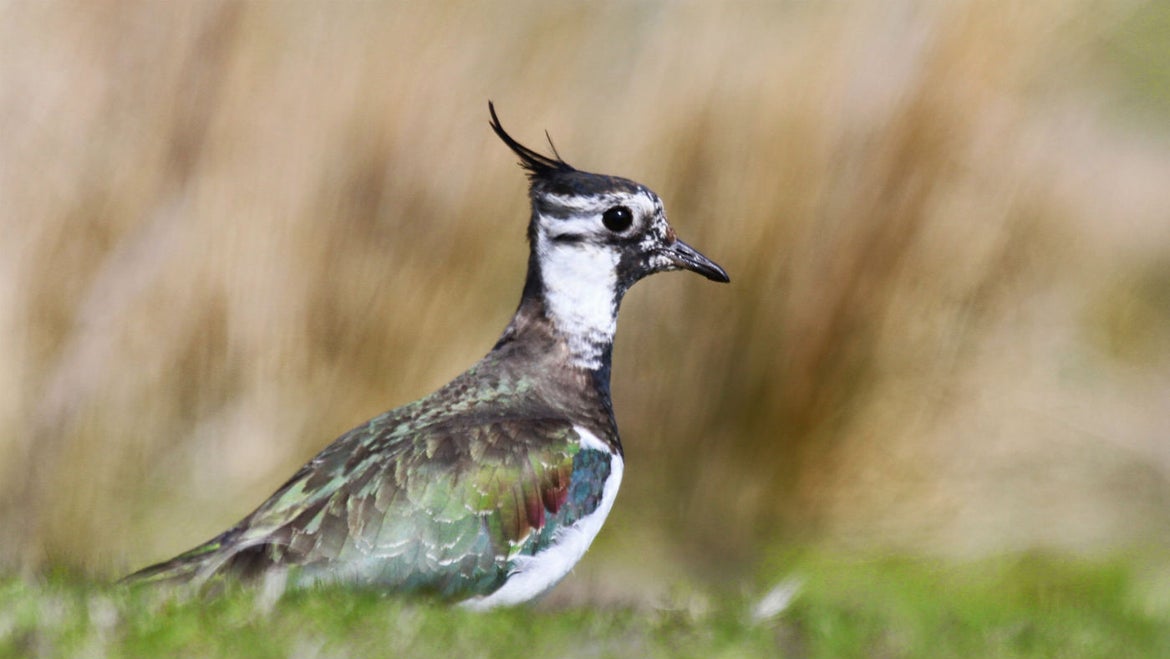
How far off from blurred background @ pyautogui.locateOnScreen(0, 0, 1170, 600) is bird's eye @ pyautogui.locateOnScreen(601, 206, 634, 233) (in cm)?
314

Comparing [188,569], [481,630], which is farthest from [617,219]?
[188,569]

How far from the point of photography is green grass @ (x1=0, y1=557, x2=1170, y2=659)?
17.3 feet

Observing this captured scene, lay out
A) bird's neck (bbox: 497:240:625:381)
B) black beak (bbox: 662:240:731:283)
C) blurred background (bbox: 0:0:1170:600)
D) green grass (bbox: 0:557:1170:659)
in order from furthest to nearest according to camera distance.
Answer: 1. blurred background (bbox: 0:0:1170:600)
2. black beak (bbox: 662:240:731:283)
3. bird's neck (bbox: 497:240:625:381)
4. green grass (bbox: 0:557:1170:659)

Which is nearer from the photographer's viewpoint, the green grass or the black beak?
the green grass

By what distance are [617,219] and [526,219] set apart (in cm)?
321

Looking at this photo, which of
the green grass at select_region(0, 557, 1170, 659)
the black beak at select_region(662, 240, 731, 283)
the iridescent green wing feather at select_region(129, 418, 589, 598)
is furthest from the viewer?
the black beak at select_region(662, 240, 731, 283)

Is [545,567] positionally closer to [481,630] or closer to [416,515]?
[416,515]

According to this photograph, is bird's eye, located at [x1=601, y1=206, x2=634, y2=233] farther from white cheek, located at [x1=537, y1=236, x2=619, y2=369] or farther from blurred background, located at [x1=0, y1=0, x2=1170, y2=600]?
blurred background, located at [x1=0, y1=0, x2=1170, y2=600]

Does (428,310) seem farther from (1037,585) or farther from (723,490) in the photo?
(1037,585)

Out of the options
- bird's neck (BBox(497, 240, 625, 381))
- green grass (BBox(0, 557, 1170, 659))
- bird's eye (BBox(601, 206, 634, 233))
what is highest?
bird's eye (BBox(601, 206, 634, 233))

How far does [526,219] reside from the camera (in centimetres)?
1042

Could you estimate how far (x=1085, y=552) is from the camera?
32.5 feet

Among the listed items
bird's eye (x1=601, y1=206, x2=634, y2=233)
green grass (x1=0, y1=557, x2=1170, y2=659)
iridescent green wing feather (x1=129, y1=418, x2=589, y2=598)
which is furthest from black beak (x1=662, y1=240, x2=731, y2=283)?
green grass (x1=0, y1=557, x2=1170, y2=659)

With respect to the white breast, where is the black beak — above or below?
above
